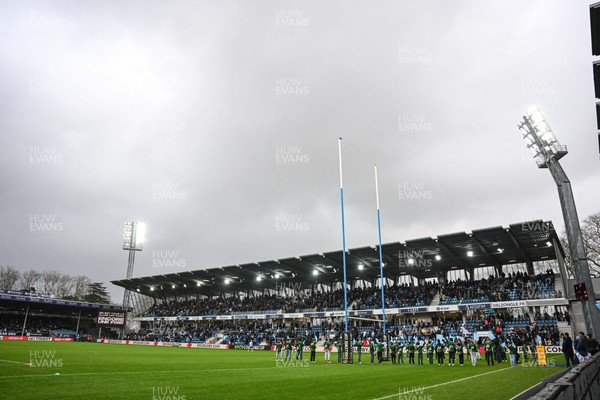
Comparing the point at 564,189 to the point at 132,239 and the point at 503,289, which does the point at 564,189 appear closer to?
the point at 503,289

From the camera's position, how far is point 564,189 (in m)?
19.1

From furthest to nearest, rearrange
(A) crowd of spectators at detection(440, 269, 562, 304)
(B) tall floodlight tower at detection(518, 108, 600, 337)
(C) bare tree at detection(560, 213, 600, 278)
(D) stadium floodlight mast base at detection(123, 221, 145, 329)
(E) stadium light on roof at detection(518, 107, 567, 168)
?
(D) stadium floodlight mast base at detection(123, 221, 145, 329), (C) bare tree at detection(560, 213, 600, 278), (A) crowd of spectators at detection(440, 269, 562, 304), (E) stadium light on roof at detection(518, 107, 567, 168), (B) tall floodlight tower at detection(518, 108, 600, 337)

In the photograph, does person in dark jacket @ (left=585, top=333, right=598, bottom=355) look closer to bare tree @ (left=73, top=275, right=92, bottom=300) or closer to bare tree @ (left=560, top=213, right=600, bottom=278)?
bare tree @ (left=560, top=213, right=600, bottom=278)

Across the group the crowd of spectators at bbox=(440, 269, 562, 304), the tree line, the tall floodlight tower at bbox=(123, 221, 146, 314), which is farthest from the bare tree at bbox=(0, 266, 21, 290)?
the crowd of spectators at bbox=(440, 269, 562, 304)

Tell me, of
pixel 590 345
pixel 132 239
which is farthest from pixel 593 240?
pixel 132 239

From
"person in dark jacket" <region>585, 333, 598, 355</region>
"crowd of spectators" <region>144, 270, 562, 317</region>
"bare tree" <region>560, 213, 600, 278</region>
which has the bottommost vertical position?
"person in dark jacket" <region>585, 333, 598, 355</region>

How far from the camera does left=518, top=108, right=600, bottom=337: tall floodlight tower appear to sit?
54.9ft

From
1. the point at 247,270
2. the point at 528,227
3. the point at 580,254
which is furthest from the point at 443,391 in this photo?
the point at 247,270

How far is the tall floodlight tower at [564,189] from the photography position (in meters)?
16.7

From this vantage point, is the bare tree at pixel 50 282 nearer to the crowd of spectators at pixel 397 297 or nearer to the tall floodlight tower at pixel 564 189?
the crowd of spectators at pixel 397 297

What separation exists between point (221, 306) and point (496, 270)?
38.2 meters

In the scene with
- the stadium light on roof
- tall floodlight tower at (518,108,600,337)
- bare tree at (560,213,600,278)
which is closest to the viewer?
tall floodlight tower at (518,108,600,337)

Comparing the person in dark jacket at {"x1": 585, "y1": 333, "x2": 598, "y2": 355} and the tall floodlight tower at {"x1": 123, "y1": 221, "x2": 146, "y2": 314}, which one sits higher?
the tall floodlight tower at {"x1": 123, "y1": 221, "x2": 146, "y2": 314}

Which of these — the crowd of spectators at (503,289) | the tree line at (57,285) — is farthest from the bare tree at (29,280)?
the crowd of spectators at (503,289)
